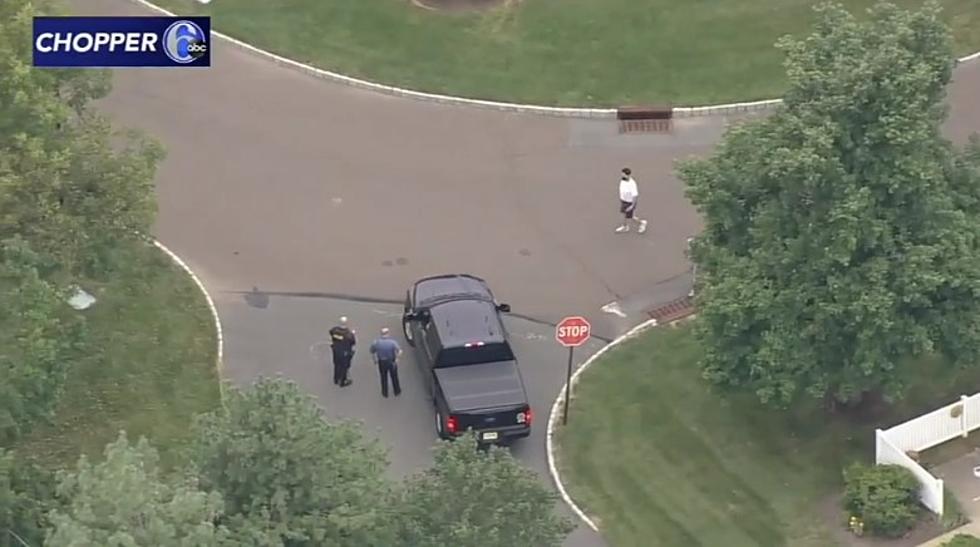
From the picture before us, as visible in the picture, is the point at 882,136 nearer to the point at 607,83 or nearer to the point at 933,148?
the point at 933,148

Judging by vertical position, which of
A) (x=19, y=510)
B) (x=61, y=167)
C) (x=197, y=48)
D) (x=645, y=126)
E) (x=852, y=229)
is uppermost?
(x=197, y=48)

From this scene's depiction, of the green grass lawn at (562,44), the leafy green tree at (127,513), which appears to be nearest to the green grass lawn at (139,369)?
the green grass lawn at (562,44)

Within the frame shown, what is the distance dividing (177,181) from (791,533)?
14.8 meters

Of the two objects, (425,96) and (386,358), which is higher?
(425,96)

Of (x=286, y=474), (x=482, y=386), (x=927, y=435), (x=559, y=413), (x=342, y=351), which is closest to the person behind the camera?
(x=286, y=474)

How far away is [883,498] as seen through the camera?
85.6 ft

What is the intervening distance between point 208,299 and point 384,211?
4.14 m

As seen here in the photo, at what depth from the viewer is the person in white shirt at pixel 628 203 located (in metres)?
33.2

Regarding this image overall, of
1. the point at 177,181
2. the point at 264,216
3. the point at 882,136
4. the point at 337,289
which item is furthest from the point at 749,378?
the point at 177,181

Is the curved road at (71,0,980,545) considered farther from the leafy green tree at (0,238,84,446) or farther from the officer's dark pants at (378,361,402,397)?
the leafy green tree at (0,238,84,446)

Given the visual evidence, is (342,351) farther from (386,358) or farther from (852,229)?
(852,229)

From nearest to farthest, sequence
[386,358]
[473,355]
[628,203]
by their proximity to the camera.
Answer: [473,355], [386,358], [628,203]

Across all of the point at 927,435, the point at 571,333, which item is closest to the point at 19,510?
the point at 571,333

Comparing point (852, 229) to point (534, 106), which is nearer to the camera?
point (852, 229)
